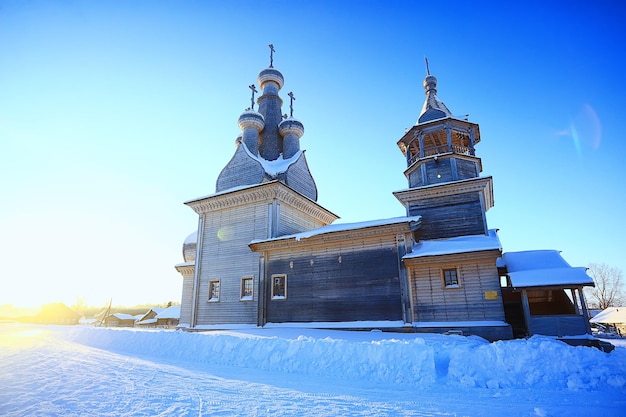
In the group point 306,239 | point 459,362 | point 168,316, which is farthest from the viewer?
point 168,316

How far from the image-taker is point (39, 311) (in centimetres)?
6456

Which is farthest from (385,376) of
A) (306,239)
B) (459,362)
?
(306,239)

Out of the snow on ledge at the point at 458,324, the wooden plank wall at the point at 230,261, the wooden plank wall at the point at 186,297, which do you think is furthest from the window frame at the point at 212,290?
the snow on ledge at the point at 458,324

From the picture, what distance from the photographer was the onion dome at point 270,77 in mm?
28203

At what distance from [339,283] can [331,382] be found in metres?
9.23

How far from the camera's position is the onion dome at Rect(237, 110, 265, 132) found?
2497cm

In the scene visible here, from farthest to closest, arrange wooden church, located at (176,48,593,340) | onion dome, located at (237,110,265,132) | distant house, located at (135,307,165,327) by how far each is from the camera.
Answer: distant house, located at (135,307,165,327), onion dome, located at (237,110,265,132), wooden church, located at (176,48,593,340)

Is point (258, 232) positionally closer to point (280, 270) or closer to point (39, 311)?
point (280, 270)

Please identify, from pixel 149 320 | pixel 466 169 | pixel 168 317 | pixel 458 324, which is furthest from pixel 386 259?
pixel 149 320

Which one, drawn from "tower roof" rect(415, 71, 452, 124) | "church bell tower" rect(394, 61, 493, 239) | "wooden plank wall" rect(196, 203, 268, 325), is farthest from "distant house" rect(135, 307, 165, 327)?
"tower roof" rect(415, 71, 452, 124)

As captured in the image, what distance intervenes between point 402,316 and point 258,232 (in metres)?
9.31

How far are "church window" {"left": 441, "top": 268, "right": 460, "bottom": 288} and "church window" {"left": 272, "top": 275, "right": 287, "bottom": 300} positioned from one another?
25.8ft

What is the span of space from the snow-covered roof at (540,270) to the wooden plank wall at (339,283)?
Answer: 4847 millimetres

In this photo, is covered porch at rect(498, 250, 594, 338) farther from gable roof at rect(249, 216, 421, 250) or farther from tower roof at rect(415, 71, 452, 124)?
tower roof at rect(415, 71, 452, 124)
